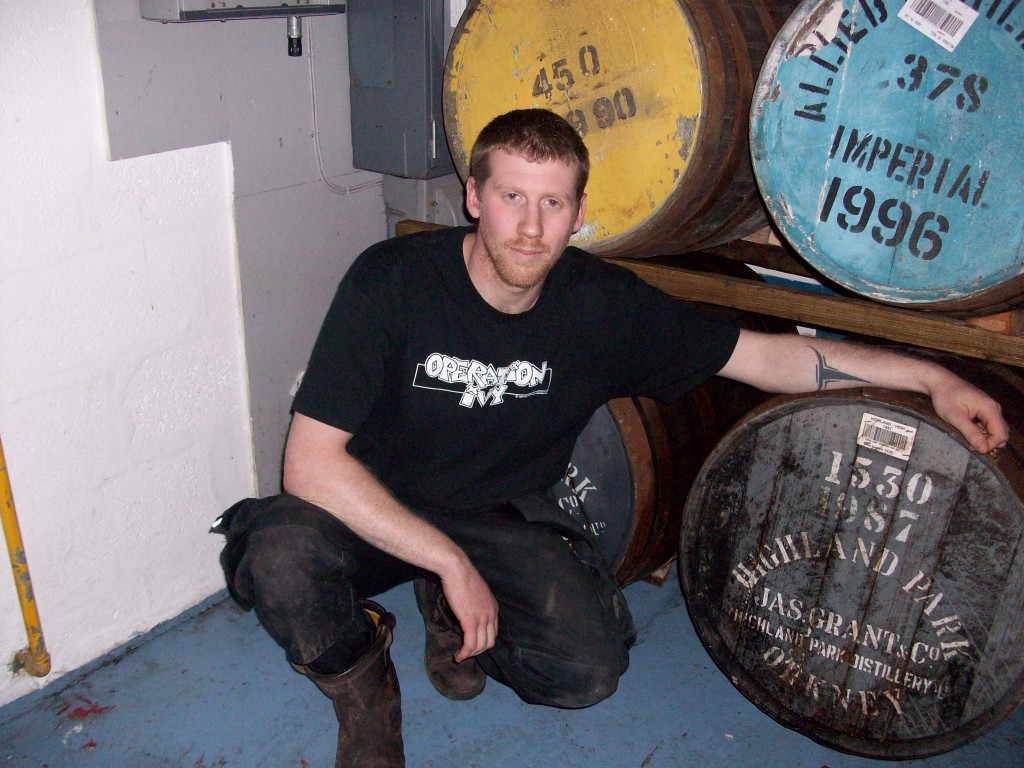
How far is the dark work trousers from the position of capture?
2.01m

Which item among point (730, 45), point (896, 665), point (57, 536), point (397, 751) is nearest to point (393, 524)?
point (397, 751)

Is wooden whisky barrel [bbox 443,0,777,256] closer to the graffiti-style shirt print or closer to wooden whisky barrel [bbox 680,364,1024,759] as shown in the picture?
the graffiti-style shirt print

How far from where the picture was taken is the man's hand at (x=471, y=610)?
1980 millimetres

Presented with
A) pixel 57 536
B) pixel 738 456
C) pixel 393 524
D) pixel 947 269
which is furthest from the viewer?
pixel 57 536

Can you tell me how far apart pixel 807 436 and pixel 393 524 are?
3.12ft

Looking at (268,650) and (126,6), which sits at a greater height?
(126,6)

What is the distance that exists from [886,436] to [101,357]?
6.24 feet

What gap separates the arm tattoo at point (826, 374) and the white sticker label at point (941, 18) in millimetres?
708

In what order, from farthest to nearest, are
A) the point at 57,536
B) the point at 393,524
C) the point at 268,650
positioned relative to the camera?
1. the point at 268,650
2. the point at 57,536
3. the point at 393,524

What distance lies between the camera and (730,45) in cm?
204

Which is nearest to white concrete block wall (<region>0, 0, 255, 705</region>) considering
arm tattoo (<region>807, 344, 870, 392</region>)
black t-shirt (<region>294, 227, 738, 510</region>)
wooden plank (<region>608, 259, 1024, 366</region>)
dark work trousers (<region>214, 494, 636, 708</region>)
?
dark work trousers (<region>214, 494, 636, 708</region>)

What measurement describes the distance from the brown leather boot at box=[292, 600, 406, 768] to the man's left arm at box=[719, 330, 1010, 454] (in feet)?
3.70

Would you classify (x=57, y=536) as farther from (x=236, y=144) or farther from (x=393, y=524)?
(x=236, y=144)

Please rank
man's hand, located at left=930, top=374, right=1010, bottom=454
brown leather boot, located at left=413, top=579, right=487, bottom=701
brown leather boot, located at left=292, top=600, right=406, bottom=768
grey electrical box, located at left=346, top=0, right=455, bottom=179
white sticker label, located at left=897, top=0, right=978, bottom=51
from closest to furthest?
white sticker label, located at left=897, top=0, right=978, bottom=51 < man's hand, located at left=930, top=374, right=1010, bottom=454 < brown leather boot, located at left=292, top=600, right=406, bottom=768 < brown leather boot, located at left=413, top=579, right=487, bottom=701 < grey electrical box, located at left=346, top=0, right=455, bottom=179
